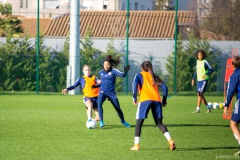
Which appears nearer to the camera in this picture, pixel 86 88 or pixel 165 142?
pixel 165 142

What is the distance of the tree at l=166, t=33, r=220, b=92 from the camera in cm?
3425

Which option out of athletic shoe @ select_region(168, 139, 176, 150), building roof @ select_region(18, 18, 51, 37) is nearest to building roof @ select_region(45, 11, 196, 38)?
building roof @ select_region(18, 18, 51, 37)

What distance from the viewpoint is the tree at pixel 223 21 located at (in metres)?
42.4

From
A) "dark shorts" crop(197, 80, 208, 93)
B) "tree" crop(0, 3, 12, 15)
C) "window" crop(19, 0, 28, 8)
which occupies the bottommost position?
"dark shorts" crop(197, 80, 208, 93)

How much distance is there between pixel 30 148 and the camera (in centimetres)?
1234

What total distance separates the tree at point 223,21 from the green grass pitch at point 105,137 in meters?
21.3

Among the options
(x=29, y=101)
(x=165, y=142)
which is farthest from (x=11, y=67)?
(x=165, y=142)

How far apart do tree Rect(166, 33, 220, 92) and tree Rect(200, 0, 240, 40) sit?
662 centimetres

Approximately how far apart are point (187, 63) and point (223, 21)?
30.0 ft

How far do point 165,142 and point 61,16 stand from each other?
33.6 m

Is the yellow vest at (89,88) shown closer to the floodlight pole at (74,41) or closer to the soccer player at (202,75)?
the soccer player at (202,75)

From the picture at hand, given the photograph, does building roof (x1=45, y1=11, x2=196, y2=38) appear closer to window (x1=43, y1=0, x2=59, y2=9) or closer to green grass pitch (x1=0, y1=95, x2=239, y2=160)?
window (x1=43, y1=0, x2=59, y2=9)

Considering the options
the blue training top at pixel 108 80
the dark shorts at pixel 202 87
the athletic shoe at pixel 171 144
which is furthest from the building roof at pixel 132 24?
the athletic shoe at pixel 171 144

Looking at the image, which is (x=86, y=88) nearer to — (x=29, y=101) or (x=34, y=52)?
(x=29, y=101)
